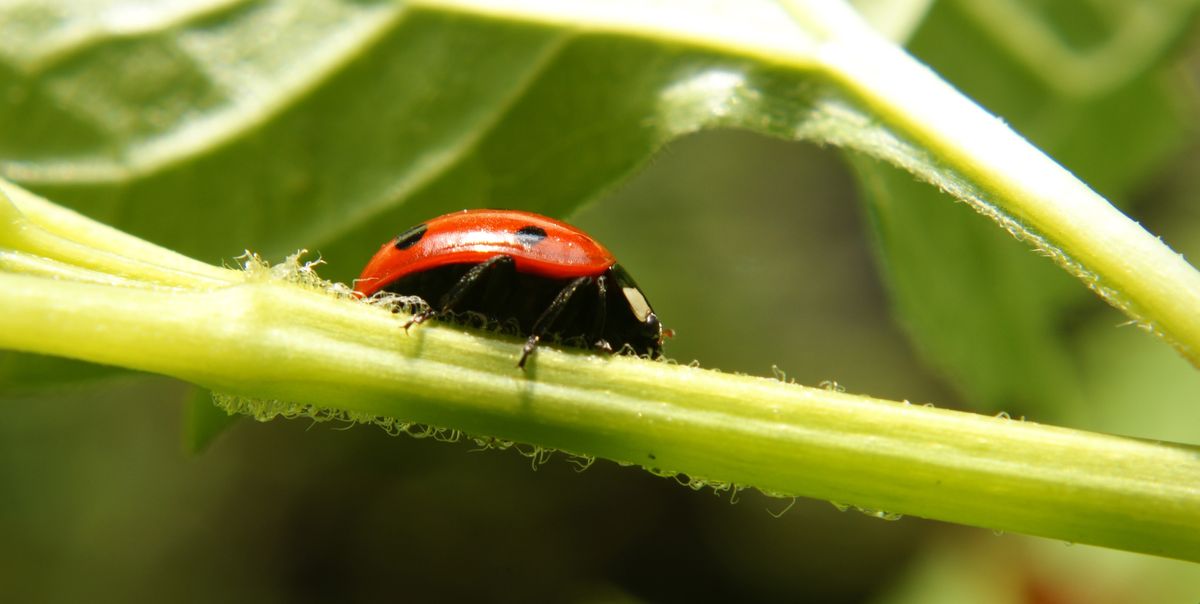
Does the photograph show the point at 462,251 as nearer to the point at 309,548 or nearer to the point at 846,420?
the point at 846,420

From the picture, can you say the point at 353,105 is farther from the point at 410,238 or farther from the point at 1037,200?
the point at 1037,200

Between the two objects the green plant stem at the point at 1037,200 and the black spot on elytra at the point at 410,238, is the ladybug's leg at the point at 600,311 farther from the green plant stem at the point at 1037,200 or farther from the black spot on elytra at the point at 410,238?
the green plant stem at the point at 1037,200

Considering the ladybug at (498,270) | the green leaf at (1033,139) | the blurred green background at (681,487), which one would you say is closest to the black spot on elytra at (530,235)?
the ladybug at (498,270)

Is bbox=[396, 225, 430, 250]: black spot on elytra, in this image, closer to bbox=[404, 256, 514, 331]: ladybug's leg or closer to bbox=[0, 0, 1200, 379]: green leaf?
bbox=[404, 256, 514, 331]: ladybug's leg

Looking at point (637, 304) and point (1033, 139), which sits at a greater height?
point (1033, 139)

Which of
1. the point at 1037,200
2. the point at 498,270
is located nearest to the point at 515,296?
the point at 498,270

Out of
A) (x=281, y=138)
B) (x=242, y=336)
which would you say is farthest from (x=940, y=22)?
(x=242, y=336)

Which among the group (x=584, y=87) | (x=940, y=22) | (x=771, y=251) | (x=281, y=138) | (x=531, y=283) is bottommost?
(x=531, y=283)
